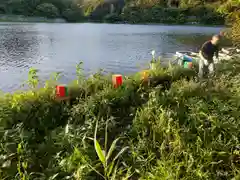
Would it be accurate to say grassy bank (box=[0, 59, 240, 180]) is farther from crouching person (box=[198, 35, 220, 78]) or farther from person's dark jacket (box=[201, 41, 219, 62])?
person's dark jacket (box=[201, 41, 219, 62])

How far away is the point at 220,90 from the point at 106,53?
15927mm

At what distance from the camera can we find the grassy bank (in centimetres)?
332

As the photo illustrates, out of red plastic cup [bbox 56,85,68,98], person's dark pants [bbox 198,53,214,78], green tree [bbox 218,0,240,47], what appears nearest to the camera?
red plastic cup [bbox 56,85,68,98]

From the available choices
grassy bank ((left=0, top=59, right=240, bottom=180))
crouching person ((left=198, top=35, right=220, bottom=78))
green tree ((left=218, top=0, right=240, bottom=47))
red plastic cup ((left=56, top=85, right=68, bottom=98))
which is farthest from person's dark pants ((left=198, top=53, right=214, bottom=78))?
red plastic cup ((left=56, top=85, right=68, bottom=98))

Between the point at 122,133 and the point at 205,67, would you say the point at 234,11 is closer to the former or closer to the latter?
the point at 205,67

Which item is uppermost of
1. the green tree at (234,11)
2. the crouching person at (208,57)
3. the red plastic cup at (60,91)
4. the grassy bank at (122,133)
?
the green tree at (234,11)

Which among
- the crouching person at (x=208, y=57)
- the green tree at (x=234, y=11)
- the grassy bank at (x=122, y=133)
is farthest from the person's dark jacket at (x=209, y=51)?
the grassy bank at (x=122, y=133)

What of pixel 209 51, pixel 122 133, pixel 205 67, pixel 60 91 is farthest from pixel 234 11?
pixel 60 91

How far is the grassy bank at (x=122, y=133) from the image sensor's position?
3316 millimetres

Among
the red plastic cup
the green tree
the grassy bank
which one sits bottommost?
the grassy bank

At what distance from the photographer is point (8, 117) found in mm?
4305

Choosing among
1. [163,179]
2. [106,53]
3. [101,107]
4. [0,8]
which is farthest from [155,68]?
[0,8]

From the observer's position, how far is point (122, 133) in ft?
13.7

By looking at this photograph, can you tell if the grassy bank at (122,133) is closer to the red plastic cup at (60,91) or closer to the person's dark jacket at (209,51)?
the red plastic cup at (60,91)
